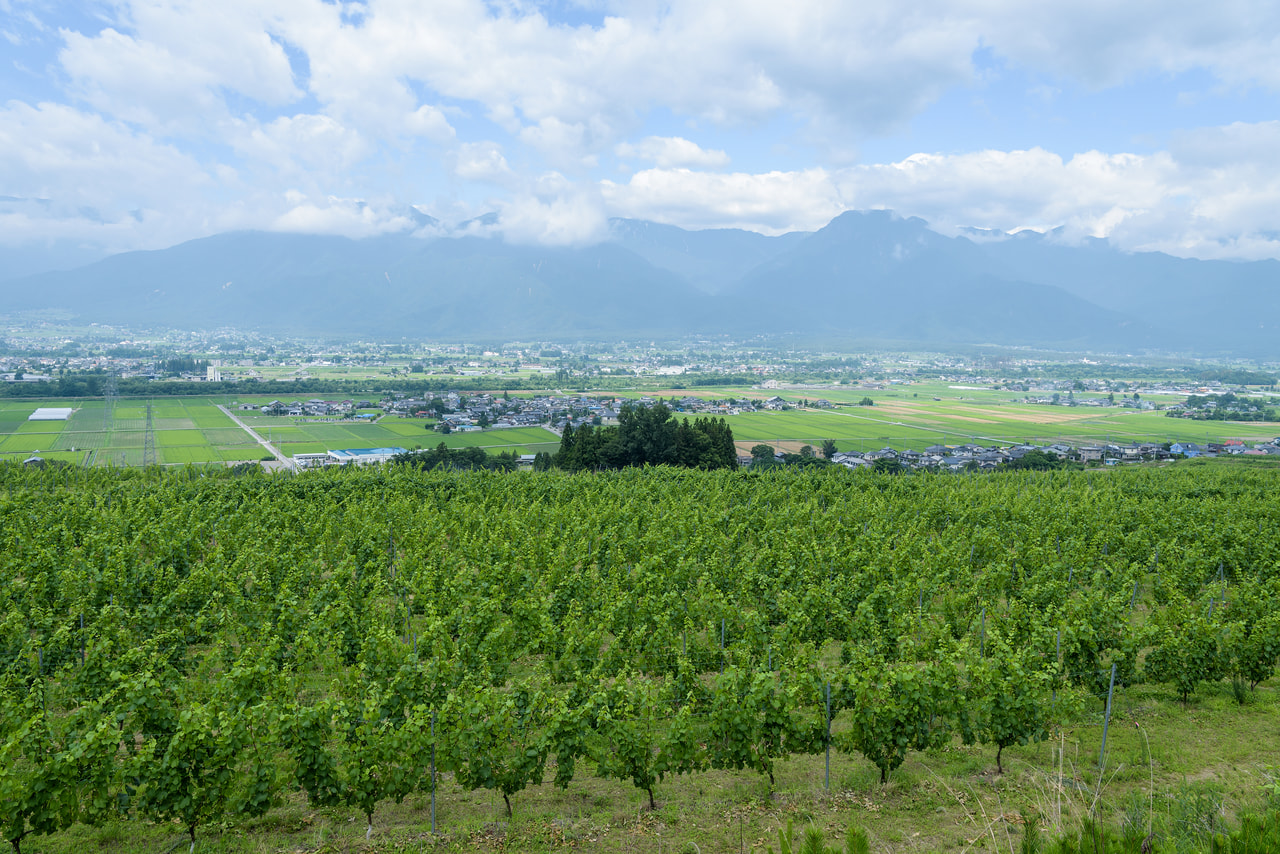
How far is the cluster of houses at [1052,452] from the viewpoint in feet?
210

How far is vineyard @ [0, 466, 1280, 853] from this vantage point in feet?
32.7

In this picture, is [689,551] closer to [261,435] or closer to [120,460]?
[120,460]

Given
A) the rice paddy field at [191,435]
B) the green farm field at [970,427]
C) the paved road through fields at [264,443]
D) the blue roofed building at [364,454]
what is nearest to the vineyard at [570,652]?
the paved road through fields at [264,443]

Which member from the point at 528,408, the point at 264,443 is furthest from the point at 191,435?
the point at 528,408

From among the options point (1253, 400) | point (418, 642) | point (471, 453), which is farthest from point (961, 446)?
point (1253, 400)

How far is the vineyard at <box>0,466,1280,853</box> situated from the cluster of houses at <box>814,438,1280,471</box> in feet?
113

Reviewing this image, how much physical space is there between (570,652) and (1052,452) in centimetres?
6600

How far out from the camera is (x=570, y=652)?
15.1m

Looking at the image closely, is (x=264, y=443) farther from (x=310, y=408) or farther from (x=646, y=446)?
(x=646, y=446)

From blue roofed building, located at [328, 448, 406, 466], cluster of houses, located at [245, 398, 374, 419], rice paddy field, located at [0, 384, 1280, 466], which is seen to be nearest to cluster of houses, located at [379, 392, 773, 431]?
rice paddy field, located at [0, 384, 1280, 466]

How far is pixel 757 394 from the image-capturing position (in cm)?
13412

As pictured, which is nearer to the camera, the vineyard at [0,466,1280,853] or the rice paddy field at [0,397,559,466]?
the vineyard at [0,466,1280,853]

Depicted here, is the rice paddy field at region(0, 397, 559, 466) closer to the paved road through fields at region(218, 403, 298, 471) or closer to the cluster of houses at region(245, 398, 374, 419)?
the paved road through fields at region(218, 403, 298, 471)

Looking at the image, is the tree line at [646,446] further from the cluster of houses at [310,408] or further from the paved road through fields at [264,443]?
the cluster of houses at [310,408]
